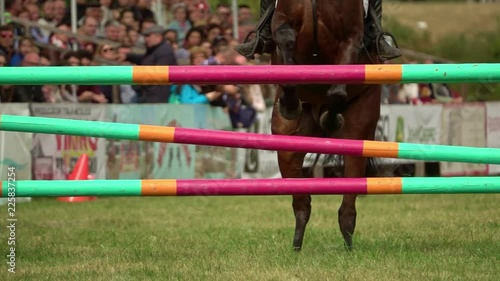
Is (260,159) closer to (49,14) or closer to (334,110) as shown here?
(49,14)

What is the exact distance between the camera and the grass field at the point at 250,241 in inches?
257

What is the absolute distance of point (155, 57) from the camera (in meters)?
15.9

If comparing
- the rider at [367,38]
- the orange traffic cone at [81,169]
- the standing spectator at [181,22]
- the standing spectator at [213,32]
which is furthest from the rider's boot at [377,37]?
the standing spectator at [181,22]

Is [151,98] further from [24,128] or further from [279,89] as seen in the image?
[24,128]

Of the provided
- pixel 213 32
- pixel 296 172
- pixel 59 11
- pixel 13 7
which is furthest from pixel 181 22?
pixel 296 172

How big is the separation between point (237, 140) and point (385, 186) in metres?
0.96

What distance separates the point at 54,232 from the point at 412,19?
109 feet

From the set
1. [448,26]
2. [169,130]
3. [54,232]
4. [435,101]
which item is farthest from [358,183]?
[448,26]

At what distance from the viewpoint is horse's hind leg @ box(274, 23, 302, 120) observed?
7.35 meters

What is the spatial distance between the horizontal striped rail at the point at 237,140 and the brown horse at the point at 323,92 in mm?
1064

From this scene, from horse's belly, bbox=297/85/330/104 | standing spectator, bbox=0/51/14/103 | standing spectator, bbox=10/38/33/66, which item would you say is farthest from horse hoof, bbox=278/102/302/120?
standing spectator, bbox=10/38/33/66

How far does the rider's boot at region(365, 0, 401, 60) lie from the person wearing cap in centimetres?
798

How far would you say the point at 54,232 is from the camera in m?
10.0

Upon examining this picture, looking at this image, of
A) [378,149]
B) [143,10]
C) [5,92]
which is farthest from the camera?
[143,10]
